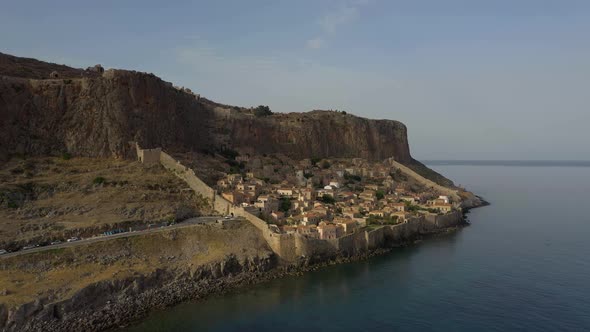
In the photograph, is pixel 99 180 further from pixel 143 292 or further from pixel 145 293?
pixel 145 293

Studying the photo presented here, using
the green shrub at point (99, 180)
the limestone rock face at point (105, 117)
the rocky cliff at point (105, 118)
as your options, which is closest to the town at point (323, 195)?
the rocky cliff at point (105, 118)

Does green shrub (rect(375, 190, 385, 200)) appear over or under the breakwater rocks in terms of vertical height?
over

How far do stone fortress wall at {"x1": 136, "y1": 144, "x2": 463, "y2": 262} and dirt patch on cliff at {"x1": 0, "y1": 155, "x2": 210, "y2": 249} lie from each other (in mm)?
1103

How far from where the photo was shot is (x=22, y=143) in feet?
146

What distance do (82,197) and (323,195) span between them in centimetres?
2638

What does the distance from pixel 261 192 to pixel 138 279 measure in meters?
22.2

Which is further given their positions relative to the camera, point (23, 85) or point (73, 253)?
point (23, 85)

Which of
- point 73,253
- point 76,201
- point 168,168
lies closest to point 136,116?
point 168,168

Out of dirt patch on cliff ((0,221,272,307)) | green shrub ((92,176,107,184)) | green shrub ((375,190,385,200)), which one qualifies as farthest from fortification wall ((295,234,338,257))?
green shrub ((375,190,385,200))

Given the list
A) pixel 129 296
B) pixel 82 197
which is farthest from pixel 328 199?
pixel 129 296

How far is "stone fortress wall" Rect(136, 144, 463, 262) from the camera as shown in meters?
36.3

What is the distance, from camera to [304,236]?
120ft

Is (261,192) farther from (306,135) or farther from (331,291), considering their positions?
(306,135)

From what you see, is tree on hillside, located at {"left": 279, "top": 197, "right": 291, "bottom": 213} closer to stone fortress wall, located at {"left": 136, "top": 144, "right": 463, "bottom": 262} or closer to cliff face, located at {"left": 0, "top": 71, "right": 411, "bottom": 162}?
stone fortress wall, located at {"left": 136, "top": 144, "right": 463, "bottom": 262}
